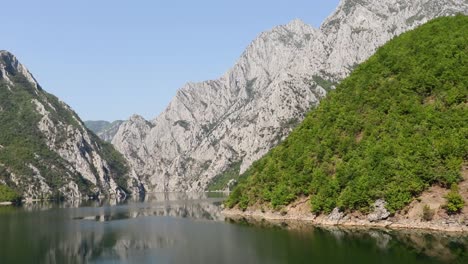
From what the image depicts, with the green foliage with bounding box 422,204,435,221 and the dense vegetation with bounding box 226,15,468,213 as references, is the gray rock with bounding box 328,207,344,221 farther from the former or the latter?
the green foliage with bounding box 422,204,435,221

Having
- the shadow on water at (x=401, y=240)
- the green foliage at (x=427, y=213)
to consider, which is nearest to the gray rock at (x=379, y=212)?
the shadow on water at (x=401, y=240)

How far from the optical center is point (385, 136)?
4493 inches

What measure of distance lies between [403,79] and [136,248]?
298ft

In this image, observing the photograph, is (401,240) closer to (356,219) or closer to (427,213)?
(427,213)

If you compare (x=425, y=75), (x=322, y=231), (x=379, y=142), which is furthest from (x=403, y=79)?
(x=322, y=231)

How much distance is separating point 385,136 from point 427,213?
26596 mm

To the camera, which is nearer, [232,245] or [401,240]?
[401,240]

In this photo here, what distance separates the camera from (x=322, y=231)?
99.7m

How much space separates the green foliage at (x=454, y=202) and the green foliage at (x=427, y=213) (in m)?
3.42

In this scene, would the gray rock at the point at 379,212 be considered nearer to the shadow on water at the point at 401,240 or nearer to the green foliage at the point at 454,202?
the shadow on water at the point at 401,240

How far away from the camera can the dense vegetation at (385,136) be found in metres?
100

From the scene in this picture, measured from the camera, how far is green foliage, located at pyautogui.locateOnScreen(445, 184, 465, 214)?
88.8m

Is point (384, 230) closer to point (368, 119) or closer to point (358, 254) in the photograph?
point (358, 254)

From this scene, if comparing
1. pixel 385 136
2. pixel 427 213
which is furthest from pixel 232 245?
pixel 385 136
